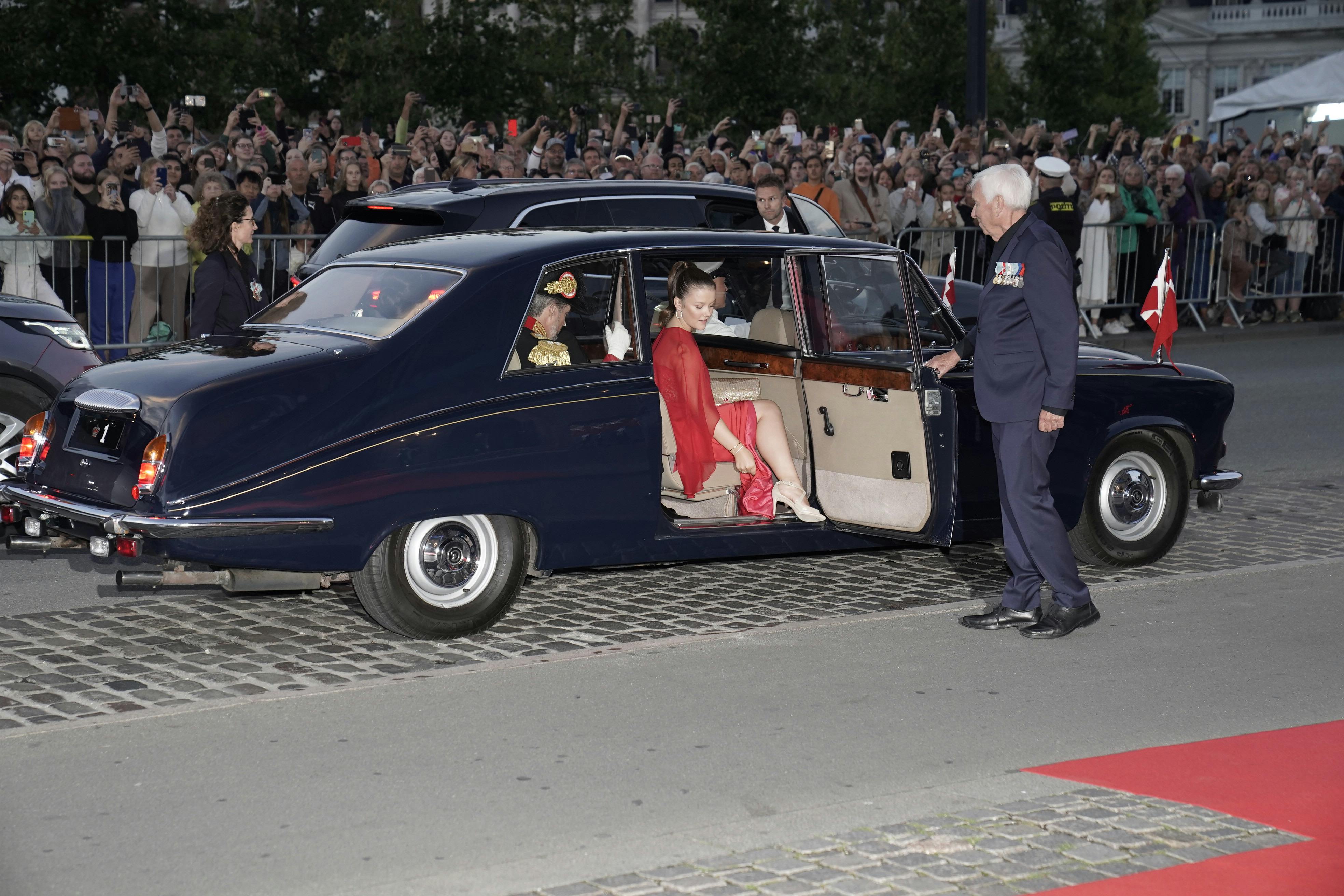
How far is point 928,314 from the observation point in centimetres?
816

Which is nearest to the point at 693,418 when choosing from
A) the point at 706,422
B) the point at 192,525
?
the point at 706,422

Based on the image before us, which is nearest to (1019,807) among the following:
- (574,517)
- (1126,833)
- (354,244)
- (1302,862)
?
(1126,833)

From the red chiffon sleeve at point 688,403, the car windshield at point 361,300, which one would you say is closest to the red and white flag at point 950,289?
the red chiffon sleeve at point 688,403

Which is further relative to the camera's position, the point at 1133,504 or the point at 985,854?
the point at 1133,504

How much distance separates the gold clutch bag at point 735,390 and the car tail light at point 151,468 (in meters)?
2.62

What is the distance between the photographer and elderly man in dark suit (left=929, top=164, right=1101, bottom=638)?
→ 7.18m

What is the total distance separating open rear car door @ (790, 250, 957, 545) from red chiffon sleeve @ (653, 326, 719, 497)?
21.0 inches

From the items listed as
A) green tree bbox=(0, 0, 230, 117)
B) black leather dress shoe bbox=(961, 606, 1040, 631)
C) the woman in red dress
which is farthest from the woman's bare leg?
green tree bbox=(0, 0, 230, 117)

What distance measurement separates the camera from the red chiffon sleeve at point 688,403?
25.9 ft

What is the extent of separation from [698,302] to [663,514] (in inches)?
42.7

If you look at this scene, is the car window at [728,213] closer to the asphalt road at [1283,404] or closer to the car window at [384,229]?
the car window at [384,229]

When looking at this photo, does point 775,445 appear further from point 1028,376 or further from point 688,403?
point 1028,376

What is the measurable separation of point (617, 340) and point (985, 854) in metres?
3.31

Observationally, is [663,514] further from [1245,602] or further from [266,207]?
[266,207]
